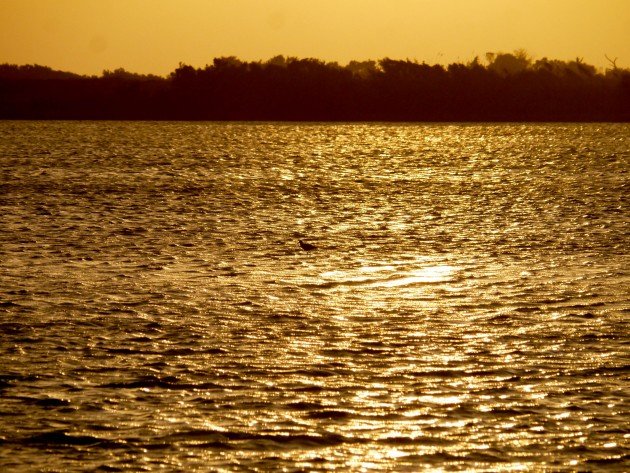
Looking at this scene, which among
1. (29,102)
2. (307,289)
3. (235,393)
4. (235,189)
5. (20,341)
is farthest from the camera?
(29,102)

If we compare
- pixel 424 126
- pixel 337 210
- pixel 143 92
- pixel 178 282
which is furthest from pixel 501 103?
pixel 178 282

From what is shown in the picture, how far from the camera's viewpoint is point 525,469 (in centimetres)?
1105

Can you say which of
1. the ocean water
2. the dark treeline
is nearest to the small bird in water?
the ocean water

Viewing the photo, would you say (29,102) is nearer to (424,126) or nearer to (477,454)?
(424,126)

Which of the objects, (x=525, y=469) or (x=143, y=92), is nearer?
(x=525, y=469)

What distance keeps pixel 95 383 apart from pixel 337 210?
22375mm

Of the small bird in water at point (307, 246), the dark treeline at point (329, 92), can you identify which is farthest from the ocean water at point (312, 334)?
the dark treeline at point (329, 92)

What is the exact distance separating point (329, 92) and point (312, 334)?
341 feet

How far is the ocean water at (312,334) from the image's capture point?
1175cm

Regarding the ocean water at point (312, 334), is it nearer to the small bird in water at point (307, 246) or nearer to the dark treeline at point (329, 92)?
the small bird in water at point (307, 246)

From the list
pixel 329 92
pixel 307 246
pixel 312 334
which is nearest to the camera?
pixel 312 334

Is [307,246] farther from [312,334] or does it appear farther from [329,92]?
[329,92]

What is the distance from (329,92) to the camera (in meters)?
119

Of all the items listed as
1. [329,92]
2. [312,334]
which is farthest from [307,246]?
[329,92]
